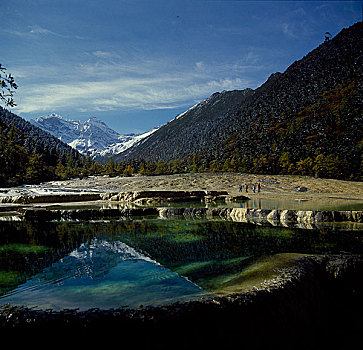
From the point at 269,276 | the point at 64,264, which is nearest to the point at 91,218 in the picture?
the point at 64,264

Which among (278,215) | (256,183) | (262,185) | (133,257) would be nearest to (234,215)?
(278,215)

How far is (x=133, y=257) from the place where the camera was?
359 inches

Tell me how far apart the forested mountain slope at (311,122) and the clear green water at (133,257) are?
49472 millimetres

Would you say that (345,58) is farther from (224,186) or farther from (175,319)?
(175,319)

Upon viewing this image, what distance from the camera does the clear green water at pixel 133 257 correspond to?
19.6 ft

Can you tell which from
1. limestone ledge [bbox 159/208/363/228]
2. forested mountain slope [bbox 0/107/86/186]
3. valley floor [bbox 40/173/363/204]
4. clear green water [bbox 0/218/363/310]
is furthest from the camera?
valley floor [bbox 40/173/363/204]

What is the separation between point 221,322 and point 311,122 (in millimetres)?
90961

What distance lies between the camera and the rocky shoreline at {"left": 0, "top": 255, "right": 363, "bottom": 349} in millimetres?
4391

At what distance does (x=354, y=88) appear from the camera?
88.9m

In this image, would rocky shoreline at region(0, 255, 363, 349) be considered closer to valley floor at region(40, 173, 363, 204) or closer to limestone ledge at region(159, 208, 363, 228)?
limestone ledge at region(159, 208, 363, 228)

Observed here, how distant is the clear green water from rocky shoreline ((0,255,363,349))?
652mm

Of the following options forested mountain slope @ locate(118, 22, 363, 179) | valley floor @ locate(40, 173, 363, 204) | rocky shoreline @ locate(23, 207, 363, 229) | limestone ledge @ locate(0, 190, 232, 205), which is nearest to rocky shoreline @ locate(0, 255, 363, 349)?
rocky shoreline @ locate(23, 207, 363, 229)

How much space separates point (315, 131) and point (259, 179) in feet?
167

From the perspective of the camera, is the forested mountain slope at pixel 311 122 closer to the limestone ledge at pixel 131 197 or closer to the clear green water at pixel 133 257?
the limestone ledge at pixel 131 197
